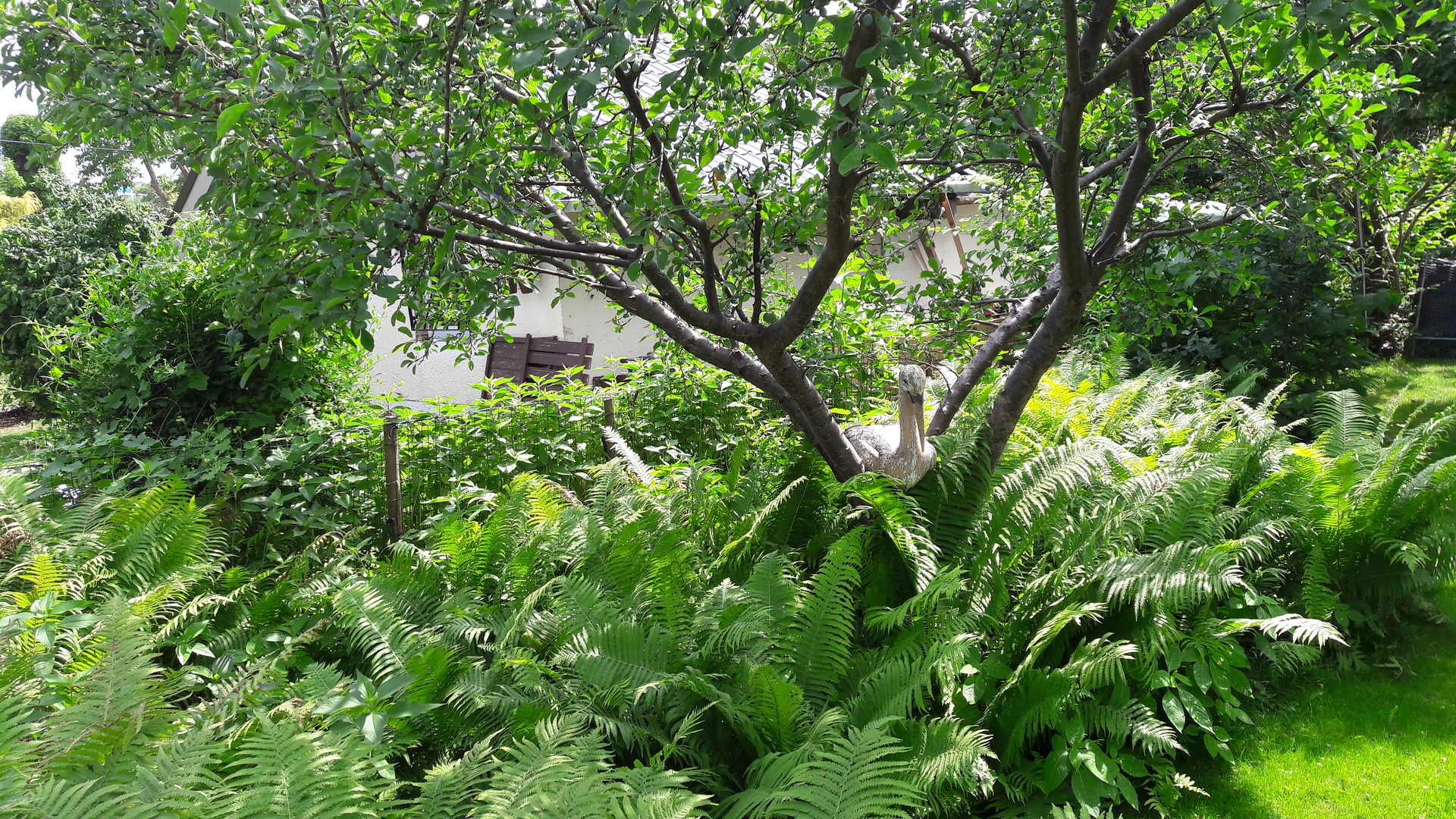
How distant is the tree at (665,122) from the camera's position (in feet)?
8.25

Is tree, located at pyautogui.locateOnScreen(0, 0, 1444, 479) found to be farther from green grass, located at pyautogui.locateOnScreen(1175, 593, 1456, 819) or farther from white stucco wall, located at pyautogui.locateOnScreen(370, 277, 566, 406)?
white stucco wall, located at pyautogui.locateOnScreen(370, 277, 566, 406)

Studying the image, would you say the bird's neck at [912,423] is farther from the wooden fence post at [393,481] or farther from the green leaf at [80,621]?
the green leaf at [80,621]

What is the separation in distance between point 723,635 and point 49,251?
54.3ft

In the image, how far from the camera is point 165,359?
471 cm

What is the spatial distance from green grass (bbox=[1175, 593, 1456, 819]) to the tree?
176 cm

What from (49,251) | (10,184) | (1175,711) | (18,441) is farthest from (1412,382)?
(10,184)

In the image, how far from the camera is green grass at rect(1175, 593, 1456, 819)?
10.5 feet

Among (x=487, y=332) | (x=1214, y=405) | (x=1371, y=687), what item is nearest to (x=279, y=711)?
(x=487, y=332)

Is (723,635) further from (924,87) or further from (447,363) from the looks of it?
(447,363)

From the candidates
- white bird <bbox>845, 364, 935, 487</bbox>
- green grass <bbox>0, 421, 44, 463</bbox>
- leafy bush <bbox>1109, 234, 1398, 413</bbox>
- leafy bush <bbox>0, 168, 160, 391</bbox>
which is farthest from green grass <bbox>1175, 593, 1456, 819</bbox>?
leafy bush <bbox>0, 168, 160, 391</bbox>

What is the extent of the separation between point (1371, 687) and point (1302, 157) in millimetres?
2860

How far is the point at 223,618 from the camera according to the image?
3.87 m

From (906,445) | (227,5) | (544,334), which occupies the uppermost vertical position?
(227,5)

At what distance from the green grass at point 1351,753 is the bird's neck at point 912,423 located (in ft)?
5.90
